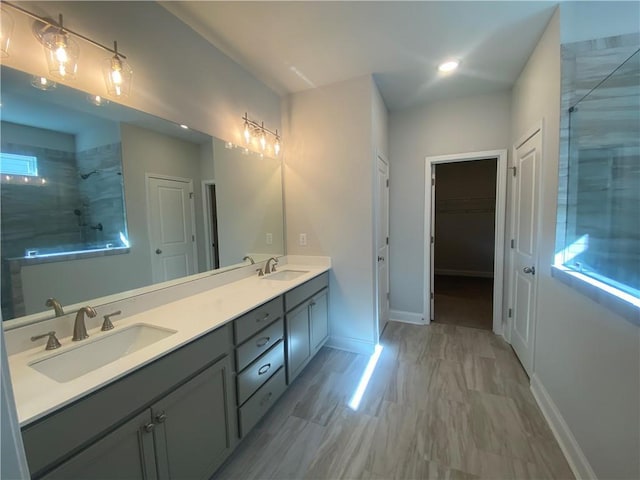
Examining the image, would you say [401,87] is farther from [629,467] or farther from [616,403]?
[629,467]

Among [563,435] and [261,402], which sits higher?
[261,402]

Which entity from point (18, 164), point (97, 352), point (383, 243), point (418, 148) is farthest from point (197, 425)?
point (418, 148)

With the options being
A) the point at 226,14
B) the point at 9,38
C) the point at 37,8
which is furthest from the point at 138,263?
the point at 226,14

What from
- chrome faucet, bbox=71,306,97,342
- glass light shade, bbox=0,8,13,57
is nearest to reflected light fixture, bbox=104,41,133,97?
glass light shade, bbox=0,8,13,57

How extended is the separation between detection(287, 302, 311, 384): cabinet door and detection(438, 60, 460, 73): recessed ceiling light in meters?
2.40

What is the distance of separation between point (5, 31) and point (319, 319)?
8.31 ft

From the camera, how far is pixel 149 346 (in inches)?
45.7

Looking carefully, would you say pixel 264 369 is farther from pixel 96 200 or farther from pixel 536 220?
pixel 536 220

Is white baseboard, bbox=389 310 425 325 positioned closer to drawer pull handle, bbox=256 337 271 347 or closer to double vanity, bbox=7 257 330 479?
double vanity, bbox=7 257 330 479

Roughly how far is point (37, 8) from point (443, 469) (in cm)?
300

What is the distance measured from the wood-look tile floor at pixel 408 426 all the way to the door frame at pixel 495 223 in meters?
0.70

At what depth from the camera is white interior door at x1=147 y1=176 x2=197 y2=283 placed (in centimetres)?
170

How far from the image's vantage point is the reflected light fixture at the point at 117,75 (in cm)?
145

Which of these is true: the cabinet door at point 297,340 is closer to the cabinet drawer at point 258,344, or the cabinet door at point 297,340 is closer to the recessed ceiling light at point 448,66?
the cabinet drawer at point 258,344
